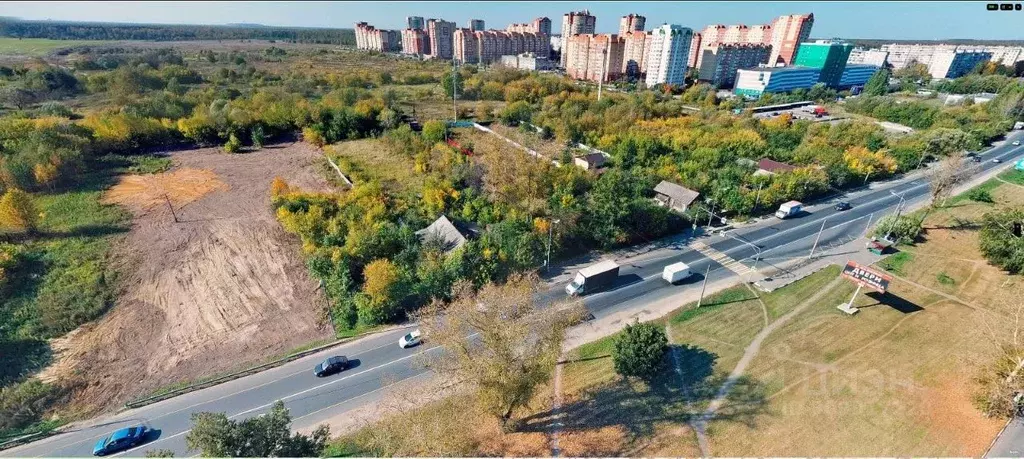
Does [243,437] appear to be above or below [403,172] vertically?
above

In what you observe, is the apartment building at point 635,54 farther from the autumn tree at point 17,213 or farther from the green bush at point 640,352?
the autumn tree at point 17,213

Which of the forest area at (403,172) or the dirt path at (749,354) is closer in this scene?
the dirt path at (749,354)

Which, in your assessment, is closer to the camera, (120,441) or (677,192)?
(120,441)

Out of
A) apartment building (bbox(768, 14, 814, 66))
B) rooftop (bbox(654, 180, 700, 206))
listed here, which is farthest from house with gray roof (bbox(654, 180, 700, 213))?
apartment building (bbox(768, 14, 814, 66))

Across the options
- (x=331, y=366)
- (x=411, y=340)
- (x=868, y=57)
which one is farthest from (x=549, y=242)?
(x=868, y=57)

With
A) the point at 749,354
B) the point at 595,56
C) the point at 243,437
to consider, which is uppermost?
the point at 595,56

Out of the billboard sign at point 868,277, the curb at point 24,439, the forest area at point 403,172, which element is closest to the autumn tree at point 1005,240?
the forest area at point 403,172

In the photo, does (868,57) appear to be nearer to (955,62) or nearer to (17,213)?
(955,62)
